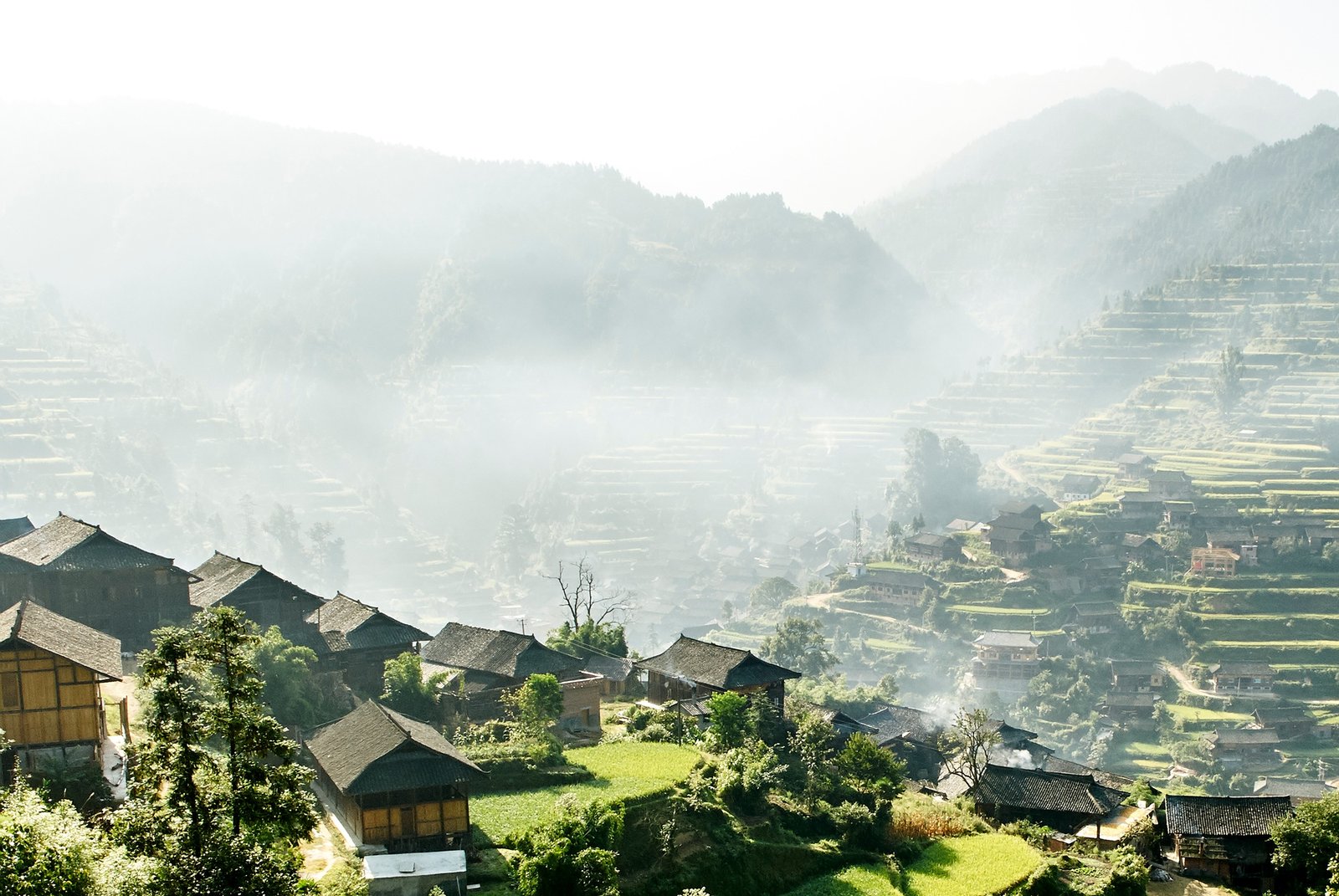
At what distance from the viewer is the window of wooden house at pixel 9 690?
772 inches

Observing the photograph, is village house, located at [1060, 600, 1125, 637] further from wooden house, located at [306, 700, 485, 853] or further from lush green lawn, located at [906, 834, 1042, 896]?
wooden house, located at [306, 700, 485, 853]

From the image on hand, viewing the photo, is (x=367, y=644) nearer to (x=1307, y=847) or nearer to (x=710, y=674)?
(x=710, y=674)

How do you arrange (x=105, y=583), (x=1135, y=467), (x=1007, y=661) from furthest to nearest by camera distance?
(x=1135, y=467) → (x=1007, y=661) → (x=105, y=583)

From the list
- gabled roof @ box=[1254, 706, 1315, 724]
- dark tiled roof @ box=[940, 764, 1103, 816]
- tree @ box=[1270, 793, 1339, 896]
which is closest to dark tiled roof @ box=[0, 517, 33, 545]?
dark tiled roof @ box=[940, 764, 1103, 816]

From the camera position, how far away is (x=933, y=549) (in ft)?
258

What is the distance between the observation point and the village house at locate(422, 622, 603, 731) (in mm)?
28781

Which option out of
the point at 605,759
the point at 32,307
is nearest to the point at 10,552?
the point at 605,759

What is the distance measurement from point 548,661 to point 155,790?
15.7 meters

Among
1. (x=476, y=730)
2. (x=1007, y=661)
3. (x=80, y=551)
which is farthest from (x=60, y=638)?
(x=1007, y=661)

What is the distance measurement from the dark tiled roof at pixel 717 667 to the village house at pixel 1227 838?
30.2ft

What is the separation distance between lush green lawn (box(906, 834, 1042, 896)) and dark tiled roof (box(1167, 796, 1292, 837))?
4034 mm

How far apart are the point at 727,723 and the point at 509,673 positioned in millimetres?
6151

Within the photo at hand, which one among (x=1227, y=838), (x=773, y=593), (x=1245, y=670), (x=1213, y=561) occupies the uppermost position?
(x=1227, y=838)

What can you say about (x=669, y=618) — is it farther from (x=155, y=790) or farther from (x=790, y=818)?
(x=155, y=790)
